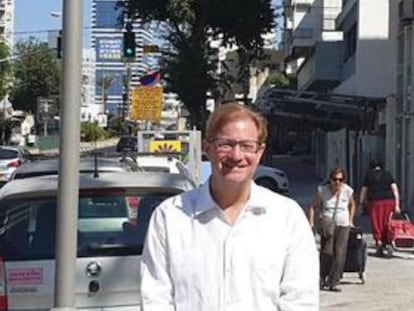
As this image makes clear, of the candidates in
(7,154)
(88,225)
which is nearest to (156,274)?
(88,225)

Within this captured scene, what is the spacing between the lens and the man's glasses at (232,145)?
13.2ft

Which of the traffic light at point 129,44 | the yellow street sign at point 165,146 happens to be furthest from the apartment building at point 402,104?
the yellow street sign at point 165,146

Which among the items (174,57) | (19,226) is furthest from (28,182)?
(174,57)

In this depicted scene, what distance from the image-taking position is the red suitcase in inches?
696

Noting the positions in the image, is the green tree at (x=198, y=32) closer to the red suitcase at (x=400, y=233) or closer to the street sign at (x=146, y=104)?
the street sign at (x=146, y=104)

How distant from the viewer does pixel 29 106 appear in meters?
108

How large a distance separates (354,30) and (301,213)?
41.7 metres

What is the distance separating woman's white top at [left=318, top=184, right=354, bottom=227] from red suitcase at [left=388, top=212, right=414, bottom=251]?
3.57 metres

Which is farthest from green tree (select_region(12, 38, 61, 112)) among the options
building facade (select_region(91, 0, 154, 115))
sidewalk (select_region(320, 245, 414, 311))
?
sidewalk (select_region(320, 245, 414, 311))

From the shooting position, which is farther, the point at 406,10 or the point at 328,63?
the point at 328,63

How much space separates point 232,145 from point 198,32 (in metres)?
39.7

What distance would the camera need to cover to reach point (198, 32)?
43.4 metres

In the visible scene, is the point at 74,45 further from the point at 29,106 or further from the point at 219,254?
the point at 29,106

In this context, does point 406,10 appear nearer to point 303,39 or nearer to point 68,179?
point 68,179
